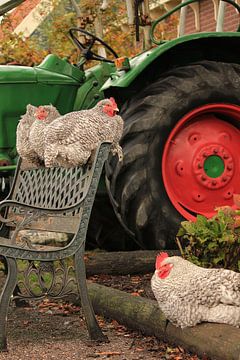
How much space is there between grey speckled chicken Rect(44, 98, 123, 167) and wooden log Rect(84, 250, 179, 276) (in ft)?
5.19

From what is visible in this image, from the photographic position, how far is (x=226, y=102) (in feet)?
24.2

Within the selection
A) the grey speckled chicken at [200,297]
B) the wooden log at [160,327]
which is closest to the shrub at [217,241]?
the wooden log at [160,327]

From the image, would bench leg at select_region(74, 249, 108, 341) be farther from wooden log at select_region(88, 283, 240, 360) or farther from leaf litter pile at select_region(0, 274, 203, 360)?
wooden log at select_region(88, 283, 240, 360)

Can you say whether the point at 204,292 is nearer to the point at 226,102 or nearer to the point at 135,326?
the point at 135,326

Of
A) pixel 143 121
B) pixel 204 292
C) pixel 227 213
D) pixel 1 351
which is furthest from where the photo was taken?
pixel 143 121

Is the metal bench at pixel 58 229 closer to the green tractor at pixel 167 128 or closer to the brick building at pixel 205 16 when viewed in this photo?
the green tractor at pixel 167 128

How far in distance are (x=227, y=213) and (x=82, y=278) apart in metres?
0.87

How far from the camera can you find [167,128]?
7121 mm

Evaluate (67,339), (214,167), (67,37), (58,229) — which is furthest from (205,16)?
(67,339)

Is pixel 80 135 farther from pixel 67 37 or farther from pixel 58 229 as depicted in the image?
pixel 67 37

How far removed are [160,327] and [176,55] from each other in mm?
3218

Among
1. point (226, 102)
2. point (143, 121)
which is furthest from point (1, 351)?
point (226, 102)

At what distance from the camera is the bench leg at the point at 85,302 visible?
196 inches

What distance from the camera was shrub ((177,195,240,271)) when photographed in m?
5.10
